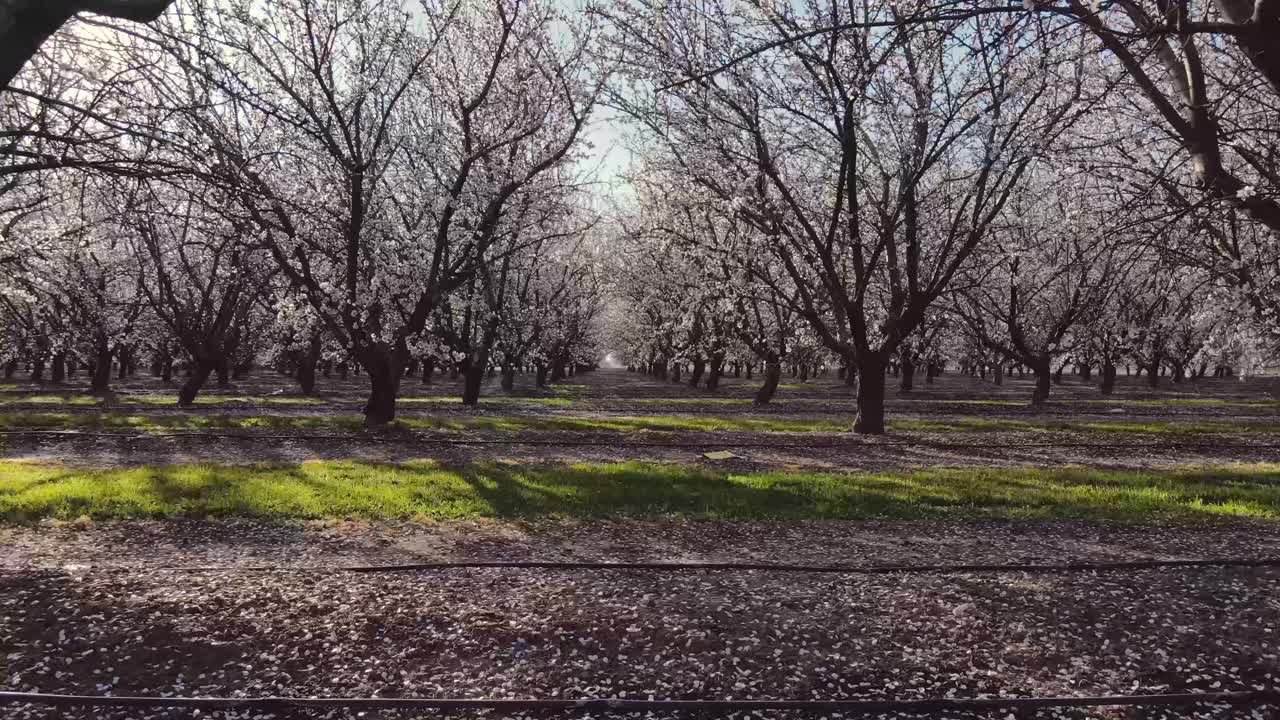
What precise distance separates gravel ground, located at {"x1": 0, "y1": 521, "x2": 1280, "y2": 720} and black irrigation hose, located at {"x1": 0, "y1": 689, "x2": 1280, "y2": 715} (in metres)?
0.11

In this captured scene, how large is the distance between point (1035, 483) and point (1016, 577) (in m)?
7.11

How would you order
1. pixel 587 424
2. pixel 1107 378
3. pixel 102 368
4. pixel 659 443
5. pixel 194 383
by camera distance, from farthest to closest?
pixel 1107 378
pixel 102 368
pixel 194 383
pixel 587 424
pixel 659 443

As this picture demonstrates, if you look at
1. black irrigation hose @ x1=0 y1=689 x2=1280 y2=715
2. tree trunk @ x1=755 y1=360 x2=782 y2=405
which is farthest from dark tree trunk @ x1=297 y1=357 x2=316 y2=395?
black irrigation hose @ x1=0 y1=689 x2=1280 y2=715

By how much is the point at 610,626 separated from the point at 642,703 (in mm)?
1647

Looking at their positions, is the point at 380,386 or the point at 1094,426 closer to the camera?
the point at 380,386

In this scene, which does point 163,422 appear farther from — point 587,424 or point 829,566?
point 829,566

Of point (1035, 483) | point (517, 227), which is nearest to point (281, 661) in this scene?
point (1035, 483)

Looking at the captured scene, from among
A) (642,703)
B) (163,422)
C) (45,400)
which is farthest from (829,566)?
(45,400)

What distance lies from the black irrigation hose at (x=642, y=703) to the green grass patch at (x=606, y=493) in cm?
601

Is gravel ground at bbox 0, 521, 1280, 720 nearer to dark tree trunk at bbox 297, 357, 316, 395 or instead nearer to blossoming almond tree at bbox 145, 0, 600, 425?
blossoming almond tree at bbox 145, 0, 600, 425

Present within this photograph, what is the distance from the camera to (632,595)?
8.31 meters

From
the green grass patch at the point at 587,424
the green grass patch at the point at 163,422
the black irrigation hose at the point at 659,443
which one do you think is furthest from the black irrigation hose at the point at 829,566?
the green grass patch at the point at 163,422

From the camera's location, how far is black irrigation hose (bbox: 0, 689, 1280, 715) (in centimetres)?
581

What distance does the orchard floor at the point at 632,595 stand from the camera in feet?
21.3
